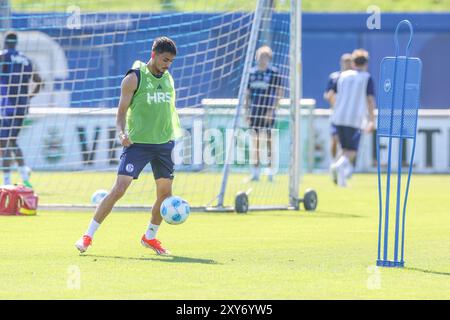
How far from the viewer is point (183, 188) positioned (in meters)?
22.4

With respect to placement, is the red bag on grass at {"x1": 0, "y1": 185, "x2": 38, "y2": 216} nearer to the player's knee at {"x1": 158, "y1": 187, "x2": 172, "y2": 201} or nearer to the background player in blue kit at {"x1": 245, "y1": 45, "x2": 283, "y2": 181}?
the background player in blue kit at {"x1": 245, "y1": 45, "x2": 283, "y2": 181}

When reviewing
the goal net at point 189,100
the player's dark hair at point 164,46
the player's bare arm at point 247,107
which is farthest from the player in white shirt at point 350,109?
the player's dark hair at point 164,46

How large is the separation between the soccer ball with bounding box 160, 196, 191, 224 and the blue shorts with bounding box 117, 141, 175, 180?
0.26 m

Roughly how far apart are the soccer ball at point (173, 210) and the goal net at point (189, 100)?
201 inches

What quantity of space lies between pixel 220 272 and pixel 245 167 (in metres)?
15.2

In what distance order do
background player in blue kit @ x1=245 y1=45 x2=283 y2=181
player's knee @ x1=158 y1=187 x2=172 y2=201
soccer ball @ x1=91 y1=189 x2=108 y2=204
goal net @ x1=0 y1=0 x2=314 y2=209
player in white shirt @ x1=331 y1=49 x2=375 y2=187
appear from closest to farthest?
player's knee @ x1=158 y1=187 x2=172 y2=201 < soccer ball @ x1=91 y1=189 x2=108 y2=204 < goal net @ x1=0 y1=0 x2=314 y2=209 < background player in blue kit @ x1=245 y1=45 x2=283 y2=181 < player in white shirt @ x1=331 y1=49 x2=375 y2=187

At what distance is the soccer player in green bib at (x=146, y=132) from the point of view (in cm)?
1251

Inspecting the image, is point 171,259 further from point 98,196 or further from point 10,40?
point 10,40

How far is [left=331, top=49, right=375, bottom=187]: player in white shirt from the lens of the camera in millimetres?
23469

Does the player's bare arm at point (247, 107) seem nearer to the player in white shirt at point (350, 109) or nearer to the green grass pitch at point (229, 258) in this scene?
the green grass pitch at point (229, 258)

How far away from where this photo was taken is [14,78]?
2016 centimetres

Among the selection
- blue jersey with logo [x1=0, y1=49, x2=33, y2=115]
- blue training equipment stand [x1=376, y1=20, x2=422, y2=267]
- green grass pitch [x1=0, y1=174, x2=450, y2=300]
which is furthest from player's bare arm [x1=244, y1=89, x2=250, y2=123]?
blue training equipment stand [x1=376, y1=20, x2=422, y2=267]

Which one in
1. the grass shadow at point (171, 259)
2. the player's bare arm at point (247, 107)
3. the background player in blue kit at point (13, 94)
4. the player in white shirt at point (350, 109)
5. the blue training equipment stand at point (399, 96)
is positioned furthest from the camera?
the player in white shirt at point (350, 109)
